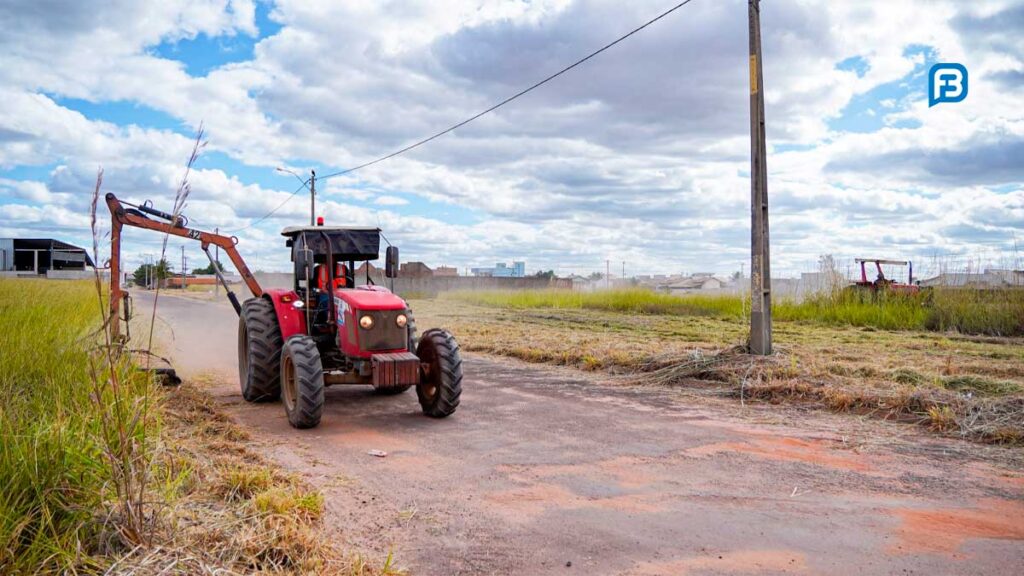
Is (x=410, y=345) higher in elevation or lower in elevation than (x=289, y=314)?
lower

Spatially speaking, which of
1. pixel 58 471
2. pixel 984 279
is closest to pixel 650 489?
pixel 58 471

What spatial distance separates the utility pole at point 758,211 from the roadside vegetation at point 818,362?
51cm

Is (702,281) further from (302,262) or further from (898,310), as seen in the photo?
(302,262)

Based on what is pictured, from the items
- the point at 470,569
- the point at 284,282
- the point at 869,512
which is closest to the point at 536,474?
the point at 470,569

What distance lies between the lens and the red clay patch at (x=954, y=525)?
497 centimetres

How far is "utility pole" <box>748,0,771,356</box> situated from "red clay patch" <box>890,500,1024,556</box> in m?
6.12

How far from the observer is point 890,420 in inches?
345

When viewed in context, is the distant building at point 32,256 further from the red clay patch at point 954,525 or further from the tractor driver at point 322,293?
the red clay patch at point 954,525

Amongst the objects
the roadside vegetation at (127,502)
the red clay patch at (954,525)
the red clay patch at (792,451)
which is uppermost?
the roadside vegetation at (127,502)

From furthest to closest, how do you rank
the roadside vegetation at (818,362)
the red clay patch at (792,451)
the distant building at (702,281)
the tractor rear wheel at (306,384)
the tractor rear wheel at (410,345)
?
1. the distant building at (702,281)
2. the tractor rear wheel at (410,345)
3. the roadside vegetation at (818,362)
4. the tractor rear wheel at (306,384)
5. the red clay patch at (792,451)

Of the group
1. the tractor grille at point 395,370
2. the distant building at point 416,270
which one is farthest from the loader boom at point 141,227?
the distant building at point 416,270

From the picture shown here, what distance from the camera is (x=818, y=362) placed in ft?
38.1

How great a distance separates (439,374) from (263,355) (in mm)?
2402

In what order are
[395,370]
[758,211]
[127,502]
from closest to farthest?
1. [127,502]
2. [395,370]
3. [758,211]
